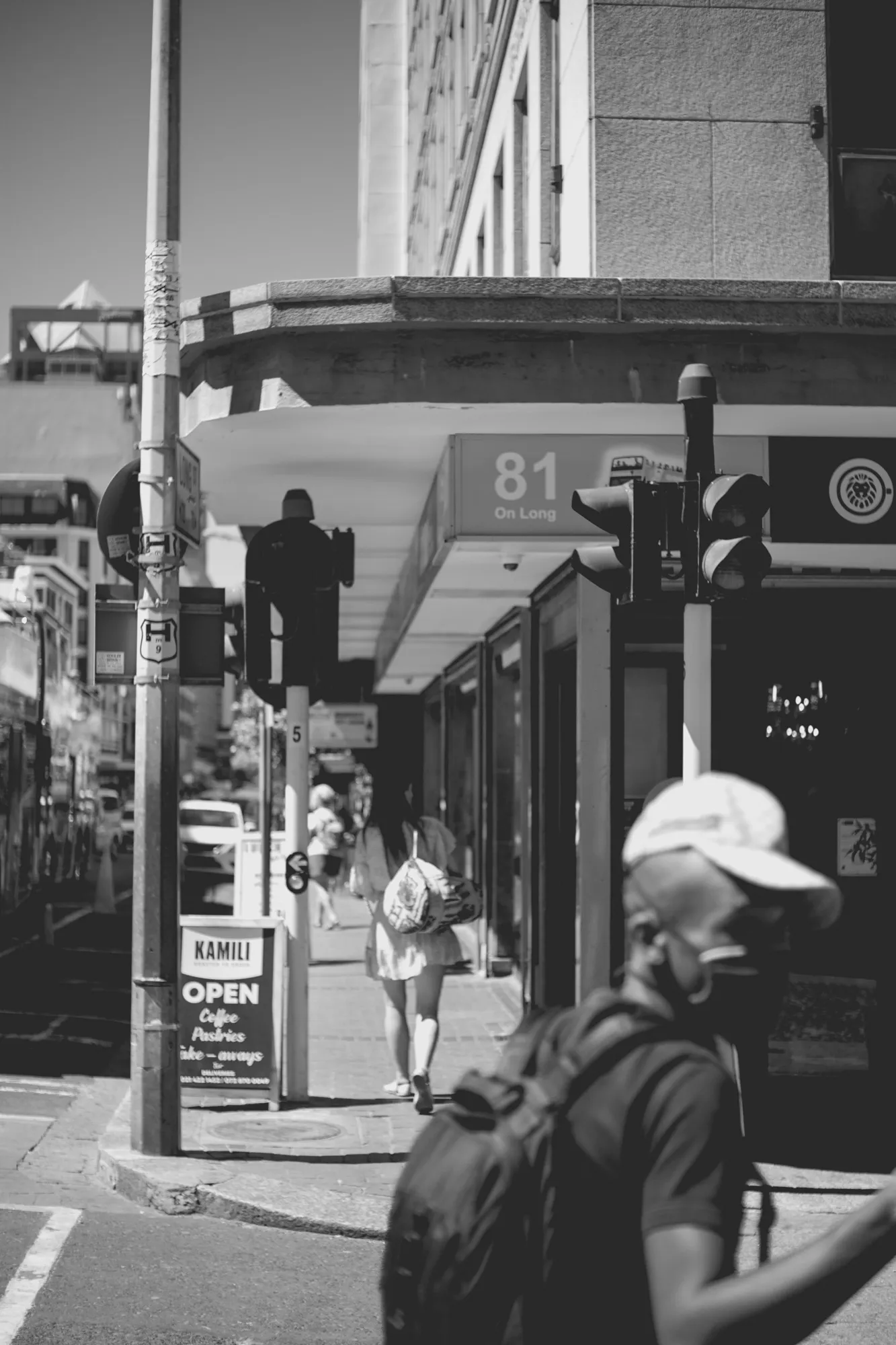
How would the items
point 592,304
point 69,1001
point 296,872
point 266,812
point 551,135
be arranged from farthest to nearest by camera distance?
point 266,812, point 69,1001, point 551,135, point 296,872, point 592,304

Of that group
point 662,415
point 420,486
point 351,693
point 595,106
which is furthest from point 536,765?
point 351,693

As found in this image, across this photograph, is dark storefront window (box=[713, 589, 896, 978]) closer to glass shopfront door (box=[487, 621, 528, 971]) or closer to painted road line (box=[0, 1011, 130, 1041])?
painted road line (box=[0, 1011, 130, 1041])

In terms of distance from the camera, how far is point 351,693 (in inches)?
1277

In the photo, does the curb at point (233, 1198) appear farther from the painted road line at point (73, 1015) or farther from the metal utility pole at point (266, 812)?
the metal utility pole at point (266, 812)

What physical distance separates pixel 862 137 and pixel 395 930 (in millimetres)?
5451

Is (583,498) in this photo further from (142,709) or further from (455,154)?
(455,154)

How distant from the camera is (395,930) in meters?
9.80

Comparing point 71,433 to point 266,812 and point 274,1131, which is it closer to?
point 266,812

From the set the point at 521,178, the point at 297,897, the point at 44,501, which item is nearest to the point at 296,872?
the point at 297,897

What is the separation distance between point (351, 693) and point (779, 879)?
3042cm

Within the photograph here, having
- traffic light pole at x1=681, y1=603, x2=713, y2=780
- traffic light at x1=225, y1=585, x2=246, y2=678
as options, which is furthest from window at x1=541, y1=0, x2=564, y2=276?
traffic light pole at x1=681, y1=603, x2=713, y2=780

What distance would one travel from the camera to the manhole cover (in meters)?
8.81

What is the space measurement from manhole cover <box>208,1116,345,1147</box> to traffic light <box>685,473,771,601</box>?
3.82 m

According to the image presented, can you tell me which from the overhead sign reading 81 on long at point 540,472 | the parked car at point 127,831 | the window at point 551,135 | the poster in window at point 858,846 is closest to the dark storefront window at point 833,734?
the poster in window at point 858,846
